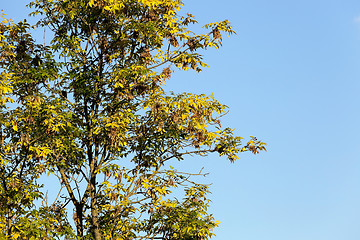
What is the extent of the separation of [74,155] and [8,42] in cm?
574

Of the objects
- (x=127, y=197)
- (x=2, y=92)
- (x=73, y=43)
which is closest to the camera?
(x=2, y=92)

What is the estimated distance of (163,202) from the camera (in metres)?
19.4

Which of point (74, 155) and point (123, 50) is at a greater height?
point (123, 50)

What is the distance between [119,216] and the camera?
20047 mm

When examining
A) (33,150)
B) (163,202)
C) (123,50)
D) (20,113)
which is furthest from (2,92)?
(163,202)

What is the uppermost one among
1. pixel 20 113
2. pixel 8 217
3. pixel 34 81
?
pixel 34 81

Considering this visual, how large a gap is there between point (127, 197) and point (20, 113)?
16.8ft

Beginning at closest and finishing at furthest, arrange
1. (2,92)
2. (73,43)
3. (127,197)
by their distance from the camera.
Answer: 1. (2,92)
2. (127,197)
3. (73,43)

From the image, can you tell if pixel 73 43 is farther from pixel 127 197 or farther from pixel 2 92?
pixel 127 197

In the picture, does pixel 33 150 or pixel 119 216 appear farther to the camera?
pixel 119 216

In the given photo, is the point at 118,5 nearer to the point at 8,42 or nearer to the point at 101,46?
the point at 101,46

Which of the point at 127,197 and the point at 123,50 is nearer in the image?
the point at 127,197

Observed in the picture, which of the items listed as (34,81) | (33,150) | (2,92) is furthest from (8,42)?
(33,150)

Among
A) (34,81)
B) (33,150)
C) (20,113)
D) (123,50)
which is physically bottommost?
(33,150)
